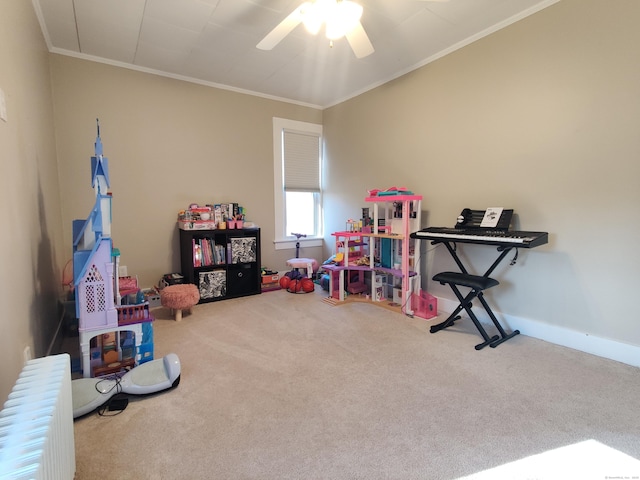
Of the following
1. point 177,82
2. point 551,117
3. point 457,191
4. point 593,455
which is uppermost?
point 177,82

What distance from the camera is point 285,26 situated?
2.08 m

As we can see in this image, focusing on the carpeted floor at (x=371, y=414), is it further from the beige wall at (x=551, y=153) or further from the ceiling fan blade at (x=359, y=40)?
the ceiling fan blade at (x=359, y=40)

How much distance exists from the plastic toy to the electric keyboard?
2.26 m

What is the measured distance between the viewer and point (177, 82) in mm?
3732

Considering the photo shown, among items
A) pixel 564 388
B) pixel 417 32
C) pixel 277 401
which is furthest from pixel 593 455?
pixel 417 32

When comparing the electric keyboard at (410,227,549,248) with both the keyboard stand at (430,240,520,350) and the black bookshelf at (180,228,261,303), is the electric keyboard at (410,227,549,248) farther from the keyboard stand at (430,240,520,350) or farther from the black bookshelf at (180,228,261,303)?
the black bookshelf at (180,228,261,303)

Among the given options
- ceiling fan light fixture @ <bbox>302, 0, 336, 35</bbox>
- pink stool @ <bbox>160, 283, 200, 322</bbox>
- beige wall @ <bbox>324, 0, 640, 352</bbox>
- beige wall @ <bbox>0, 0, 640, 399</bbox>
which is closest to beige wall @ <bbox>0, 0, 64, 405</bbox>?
beige wall @ <bbox>0, 0, 640, 399</bbox>

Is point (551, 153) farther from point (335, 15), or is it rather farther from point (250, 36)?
point (250, 36)

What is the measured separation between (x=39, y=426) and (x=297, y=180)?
4.08 metres

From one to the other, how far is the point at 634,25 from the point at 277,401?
3312mm

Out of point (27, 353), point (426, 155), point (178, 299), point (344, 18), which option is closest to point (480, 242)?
point (426, 155)

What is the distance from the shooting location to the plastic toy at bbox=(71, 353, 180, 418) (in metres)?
1.71

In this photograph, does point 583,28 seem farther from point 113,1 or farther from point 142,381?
point 142,381

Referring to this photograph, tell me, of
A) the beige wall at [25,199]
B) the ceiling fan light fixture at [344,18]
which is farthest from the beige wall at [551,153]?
the beige wall at [25,199]
